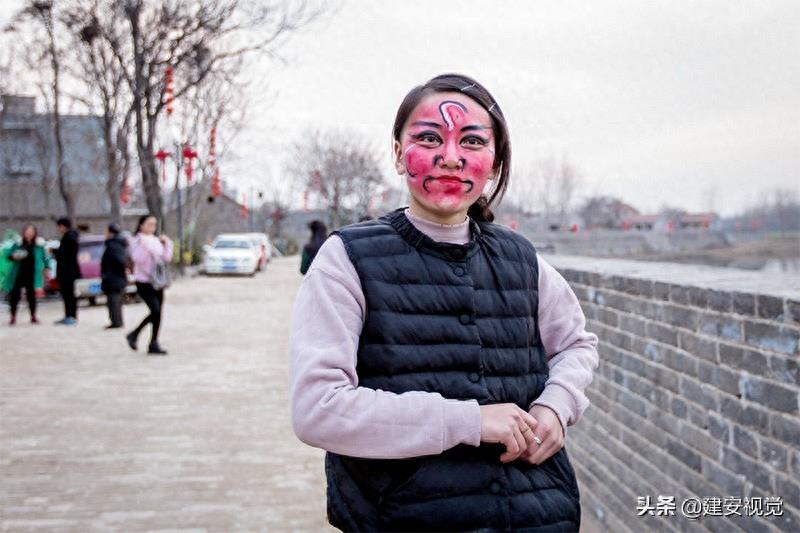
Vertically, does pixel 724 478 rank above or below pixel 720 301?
below

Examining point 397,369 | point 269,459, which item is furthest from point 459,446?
point 269,459

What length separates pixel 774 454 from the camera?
284 cm

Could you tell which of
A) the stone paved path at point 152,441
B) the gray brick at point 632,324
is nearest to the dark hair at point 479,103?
the gray brick at point 632,324

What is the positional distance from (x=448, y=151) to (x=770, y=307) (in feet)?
5.23

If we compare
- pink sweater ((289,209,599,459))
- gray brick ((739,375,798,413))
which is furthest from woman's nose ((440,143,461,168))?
gray brick ((739,375,798,413))

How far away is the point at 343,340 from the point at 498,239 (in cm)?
51

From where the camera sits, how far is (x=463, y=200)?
186 cm

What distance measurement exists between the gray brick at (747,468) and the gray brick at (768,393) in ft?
0.77

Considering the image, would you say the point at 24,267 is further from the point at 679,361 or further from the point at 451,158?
the point at 451,158

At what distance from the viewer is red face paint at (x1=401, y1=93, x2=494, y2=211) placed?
185cm

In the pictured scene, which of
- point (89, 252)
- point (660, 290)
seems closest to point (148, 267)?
point (660, 290)

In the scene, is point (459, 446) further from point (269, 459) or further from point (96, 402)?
point (96, 402)

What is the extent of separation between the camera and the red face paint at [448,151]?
1852 mm

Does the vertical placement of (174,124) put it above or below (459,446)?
above
